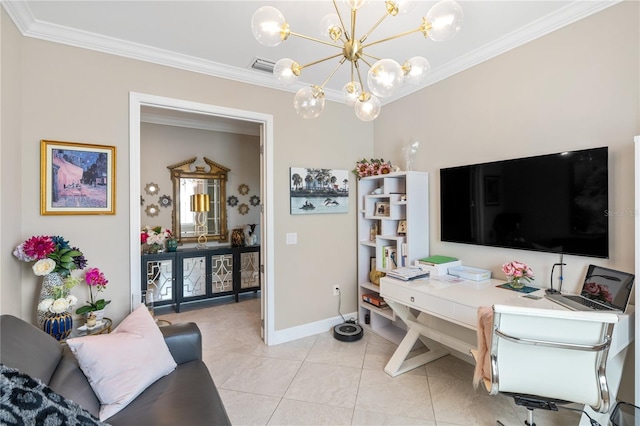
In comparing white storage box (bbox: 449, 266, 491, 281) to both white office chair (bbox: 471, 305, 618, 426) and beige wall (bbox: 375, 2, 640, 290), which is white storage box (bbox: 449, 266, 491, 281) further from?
white office chair (bbox: 471, 305, 618, 426)

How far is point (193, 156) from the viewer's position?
4301 mm

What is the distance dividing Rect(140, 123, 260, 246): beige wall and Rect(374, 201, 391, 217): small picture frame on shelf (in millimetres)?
2333

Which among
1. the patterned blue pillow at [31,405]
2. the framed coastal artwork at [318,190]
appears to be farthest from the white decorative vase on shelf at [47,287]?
the framed coastal artwork at [318,190]

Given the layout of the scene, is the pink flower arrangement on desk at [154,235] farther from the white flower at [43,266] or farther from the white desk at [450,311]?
the white desk at [450,311]

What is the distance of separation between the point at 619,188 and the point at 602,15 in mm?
1072

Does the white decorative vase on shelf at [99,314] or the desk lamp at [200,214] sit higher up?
the desk lamp at [200,214]

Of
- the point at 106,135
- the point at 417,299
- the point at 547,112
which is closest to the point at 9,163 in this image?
the point at 106,135

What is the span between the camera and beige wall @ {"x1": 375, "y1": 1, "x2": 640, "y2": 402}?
1.68 meters

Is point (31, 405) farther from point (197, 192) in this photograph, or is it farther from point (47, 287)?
point (197, 192)

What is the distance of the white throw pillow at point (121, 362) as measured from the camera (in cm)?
132

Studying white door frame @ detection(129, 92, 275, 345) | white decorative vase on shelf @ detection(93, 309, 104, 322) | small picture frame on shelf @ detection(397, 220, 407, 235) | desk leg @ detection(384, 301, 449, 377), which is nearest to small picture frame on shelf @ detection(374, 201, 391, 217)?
small picture frame on shelf @ detection(397, 220, 407, 235)

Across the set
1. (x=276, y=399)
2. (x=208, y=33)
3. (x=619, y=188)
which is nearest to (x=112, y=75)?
(x=208, y=33)

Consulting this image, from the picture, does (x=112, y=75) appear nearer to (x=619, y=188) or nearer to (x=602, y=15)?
(x=602, y=15)

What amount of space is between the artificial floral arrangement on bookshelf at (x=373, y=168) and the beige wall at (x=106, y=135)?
0.55m
